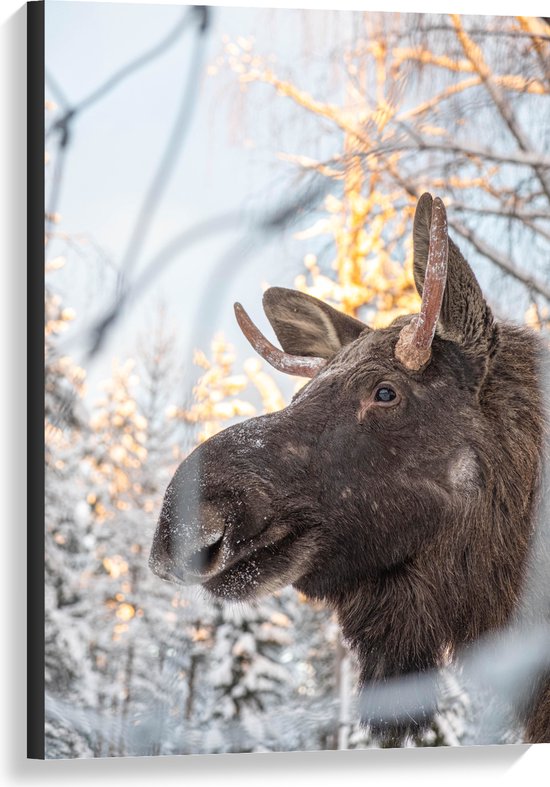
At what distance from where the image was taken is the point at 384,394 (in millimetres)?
2594

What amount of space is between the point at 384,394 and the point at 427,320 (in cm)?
19

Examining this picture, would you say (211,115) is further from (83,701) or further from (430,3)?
(83,701)

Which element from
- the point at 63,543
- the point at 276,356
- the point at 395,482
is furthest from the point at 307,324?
the point at 63,543

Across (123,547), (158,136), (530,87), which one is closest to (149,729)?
(123,547)

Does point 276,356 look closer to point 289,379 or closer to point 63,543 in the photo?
point 289,379

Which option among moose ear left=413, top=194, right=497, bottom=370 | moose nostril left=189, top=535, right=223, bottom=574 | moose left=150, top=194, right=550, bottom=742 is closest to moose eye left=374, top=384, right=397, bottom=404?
moose left=150, top=194, right=550, bottom=742

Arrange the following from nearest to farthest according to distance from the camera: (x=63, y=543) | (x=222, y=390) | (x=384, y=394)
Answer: (x=384, y=394), (x=63, y=543), (x=222, y=390)

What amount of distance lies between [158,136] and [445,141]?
76 cm

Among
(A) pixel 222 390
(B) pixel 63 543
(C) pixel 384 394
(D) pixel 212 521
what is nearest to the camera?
(D) pixel 212 521

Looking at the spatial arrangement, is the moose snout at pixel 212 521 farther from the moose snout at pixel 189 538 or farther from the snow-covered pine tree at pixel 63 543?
the snow-covered pine tree at pixel 63 543

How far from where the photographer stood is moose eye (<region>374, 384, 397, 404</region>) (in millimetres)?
2590

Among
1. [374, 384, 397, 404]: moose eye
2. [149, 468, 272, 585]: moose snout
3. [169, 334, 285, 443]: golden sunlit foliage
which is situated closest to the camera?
[149, 468, 272, 585]: moose snout

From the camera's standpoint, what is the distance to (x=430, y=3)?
10.5 ft

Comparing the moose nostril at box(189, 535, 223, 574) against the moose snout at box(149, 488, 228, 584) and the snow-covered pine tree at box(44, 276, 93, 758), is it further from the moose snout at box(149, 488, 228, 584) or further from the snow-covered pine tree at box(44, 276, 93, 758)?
the snow-covered pine tree at box(44, 276, 93, 758)
